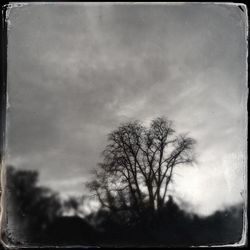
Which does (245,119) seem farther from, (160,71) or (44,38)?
(44,38)

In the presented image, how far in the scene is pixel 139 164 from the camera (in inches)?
95.5

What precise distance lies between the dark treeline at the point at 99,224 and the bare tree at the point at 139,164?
0.29 ft

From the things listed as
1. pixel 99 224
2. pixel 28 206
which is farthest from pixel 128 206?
pixel 28 206

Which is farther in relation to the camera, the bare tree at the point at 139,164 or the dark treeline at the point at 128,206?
the bare tree at the point at 139,164

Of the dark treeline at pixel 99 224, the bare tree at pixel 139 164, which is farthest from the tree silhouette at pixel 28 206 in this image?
the bare tree at pixel 139 164

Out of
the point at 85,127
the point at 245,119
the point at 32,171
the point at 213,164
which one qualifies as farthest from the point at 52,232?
the point at 245,119

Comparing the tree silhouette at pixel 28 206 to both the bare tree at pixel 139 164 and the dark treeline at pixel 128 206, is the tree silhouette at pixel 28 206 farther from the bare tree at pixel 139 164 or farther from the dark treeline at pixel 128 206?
the bare tree at pixel 139 164

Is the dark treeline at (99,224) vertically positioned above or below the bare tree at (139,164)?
below

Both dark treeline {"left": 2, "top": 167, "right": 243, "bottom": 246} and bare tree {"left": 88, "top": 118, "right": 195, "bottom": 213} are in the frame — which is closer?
dark treeline {"left": 2, "top": 167, "right": 243, "bottom": 246}

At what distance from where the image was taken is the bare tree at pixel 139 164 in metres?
2.38

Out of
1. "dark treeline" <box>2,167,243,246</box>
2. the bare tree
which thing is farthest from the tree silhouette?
the bare tree

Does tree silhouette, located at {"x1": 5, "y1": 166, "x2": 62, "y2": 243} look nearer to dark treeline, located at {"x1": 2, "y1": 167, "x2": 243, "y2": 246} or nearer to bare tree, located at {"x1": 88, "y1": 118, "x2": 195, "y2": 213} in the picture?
dark treeline, located at {"x1": 2, "y1": 167, "x2": 243, "y2": 246}

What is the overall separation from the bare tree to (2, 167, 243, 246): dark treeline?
0.29 feet

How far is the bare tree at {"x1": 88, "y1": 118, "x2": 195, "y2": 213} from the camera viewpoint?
2375 millimetres
